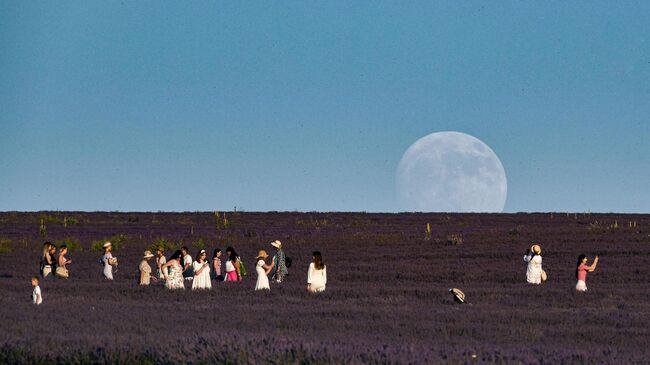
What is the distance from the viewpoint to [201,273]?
2661 centimetres

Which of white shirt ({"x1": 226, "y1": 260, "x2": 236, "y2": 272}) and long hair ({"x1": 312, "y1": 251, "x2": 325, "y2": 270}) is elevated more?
white shirt ({"x1": 226, "y1": 260, "x2": 236, "y2": 272})

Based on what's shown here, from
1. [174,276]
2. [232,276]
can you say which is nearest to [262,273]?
[174,276]

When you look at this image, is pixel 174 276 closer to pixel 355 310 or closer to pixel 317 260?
pixel 317 260

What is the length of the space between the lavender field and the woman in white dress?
29.5 inches

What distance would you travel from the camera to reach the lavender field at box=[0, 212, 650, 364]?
12.9 m

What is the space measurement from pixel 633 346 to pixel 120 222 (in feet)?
195

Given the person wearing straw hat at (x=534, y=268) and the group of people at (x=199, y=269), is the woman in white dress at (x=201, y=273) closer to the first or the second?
the group of people at (x=199, y=269)

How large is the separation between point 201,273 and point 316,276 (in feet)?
11.1

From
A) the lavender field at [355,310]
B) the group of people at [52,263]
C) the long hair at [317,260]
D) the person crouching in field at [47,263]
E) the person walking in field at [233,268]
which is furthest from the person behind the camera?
the person crouching in field at [47,263]

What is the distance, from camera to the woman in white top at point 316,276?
25.0 m

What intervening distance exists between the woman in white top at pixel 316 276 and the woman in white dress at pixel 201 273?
305 centimetres

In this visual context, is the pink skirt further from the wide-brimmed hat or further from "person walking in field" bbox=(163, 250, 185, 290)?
the wide-brimmed hat

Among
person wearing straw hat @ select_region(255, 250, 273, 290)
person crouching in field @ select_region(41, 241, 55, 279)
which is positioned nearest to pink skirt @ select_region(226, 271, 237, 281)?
person wearing straw hat @ select_region(255, 250, 273, 290)

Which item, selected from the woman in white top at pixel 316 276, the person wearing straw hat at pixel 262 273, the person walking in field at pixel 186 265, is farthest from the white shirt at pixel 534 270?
the person walking in field at pixel 186 265
